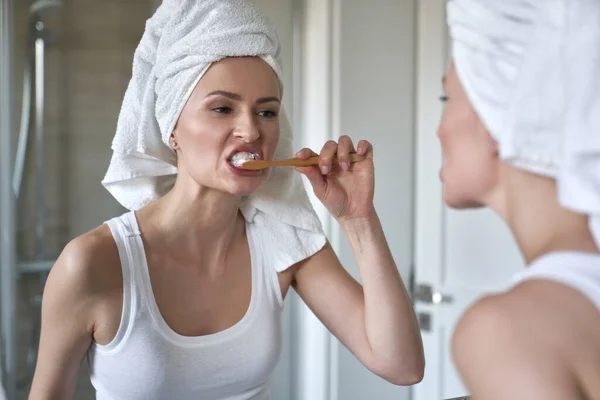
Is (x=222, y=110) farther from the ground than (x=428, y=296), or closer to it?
farther from the ground

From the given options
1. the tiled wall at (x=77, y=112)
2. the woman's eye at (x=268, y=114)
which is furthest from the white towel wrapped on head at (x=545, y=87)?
the tiled wall at (x=77, y=112)

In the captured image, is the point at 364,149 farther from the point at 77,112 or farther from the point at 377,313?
the point at 77,112

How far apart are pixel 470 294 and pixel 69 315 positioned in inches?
41.7

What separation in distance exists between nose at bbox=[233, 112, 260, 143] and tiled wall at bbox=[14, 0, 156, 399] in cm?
80

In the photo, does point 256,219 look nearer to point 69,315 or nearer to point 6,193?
point 69,315

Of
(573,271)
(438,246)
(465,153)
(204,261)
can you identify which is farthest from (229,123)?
(438,246)

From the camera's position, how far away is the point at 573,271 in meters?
0.41

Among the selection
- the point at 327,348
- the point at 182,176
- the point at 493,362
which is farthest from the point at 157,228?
the point at 327,348

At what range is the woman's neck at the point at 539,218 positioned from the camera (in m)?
0.45

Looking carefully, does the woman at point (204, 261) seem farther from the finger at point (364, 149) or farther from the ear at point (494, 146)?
the ear at point (494, 146)

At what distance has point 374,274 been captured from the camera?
34.0 inches

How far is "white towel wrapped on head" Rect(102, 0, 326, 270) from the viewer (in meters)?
0.89

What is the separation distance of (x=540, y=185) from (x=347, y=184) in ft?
1.46

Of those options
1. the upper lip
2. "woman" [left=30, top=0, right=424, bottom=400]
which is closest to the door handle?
"woman" [left=30, top=0, right=424, bottom=400]
